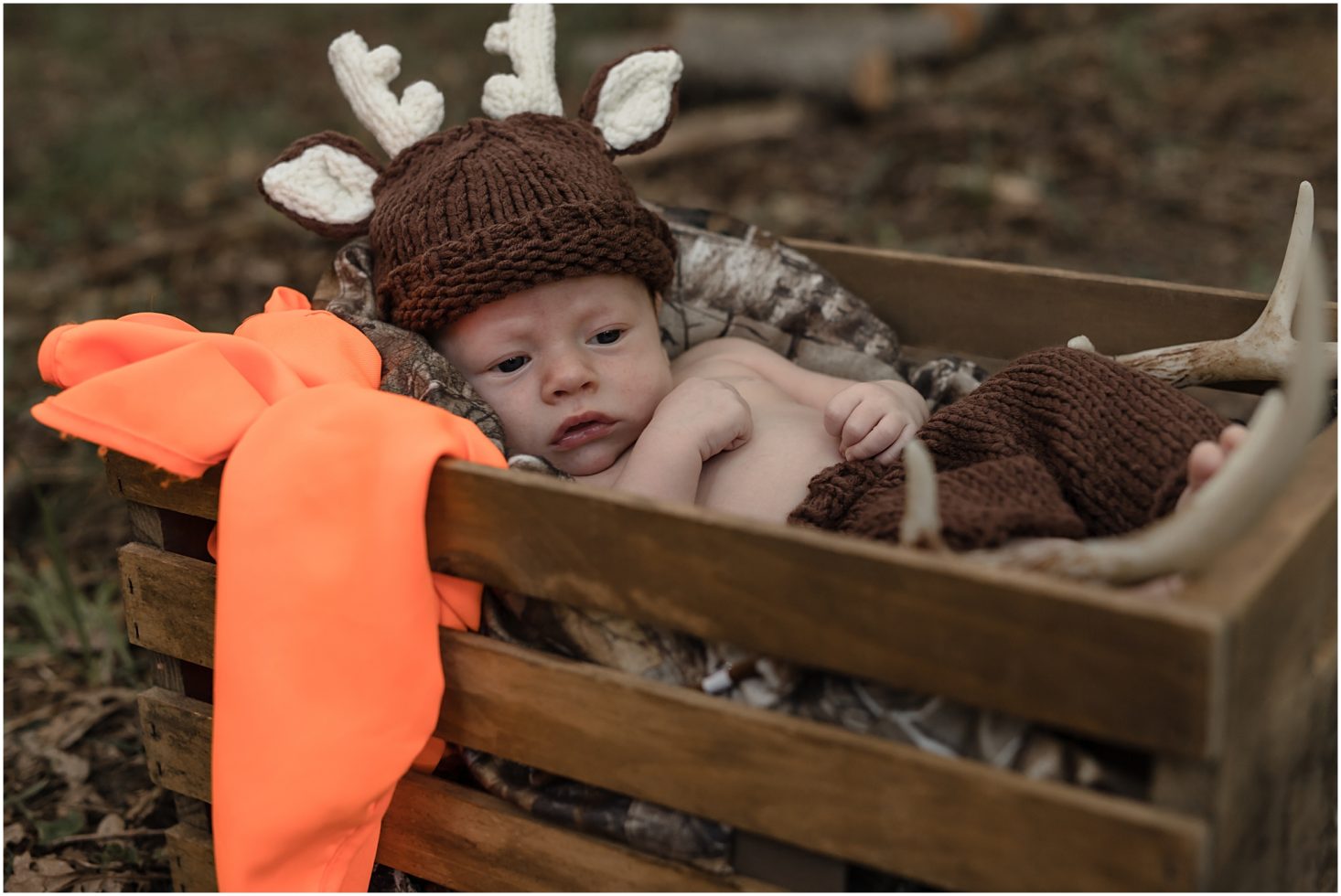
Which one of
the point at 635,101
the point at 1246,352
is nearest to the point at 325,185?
the point at 635,101

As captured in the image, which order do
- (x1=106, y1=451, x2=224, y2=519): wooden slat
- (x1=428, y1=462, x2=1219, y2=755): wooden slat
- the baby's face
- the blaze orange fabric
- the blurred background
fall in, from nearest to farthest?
(x1=428, y1=462, x2=1219, y2=755): wooden slat → the blaze orange fabric → (x1=106, y1=451, x2=224, y2=519): wooden slat → the baby's face → the blurred background

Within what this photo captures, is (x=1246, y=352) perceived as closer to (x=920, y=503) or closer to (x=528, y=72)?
(x=920, y=503)

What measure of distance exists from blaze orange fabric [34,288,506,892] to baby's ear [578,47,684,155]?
2.65ft

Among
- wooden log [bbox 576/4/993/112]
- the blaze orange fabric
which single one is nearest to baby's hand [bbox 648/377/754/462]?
the blaze orange fabric

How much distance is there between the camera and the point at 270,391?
5.46 feet

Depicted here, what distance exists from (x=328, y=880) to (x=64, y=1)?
7877 mm

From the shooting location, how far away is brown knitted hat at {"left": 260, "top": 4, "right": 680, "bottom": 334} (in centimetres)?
188

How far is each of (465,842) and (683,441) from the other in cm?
61

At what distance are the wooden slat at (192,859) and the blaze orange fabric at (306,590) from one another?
343 millimetres

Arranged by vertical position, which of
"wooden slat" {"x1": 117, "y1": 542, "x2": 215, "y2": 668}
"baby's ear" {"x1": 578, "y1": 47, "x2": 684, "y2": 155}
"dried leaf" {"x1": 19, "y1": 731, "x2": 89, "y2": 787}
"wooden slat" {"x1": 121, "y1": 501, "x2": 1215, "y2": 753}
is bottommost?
"dried leaf" {"x1": 19, "y1": 731, "x2": 89, "y2": 787}

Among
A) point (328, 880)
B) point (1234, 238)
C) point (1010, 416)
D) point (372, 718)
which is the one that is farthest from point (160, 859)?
point (1234, 238)

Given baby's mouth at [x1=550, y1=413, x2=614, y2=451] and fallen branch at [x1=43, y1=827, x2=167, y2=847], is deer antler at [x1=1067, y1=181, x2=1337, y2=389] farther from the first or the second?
fallen branch at [x1=43, y1=827, x2=167, y2=847]

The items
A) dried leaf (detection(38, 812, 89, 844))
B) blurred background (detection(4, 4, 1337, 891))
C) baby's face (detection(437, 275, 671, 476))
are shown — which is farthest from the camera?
blurred background (detection(4, 4, 1337, 891))

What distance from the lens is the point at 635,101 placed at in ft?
7.23
